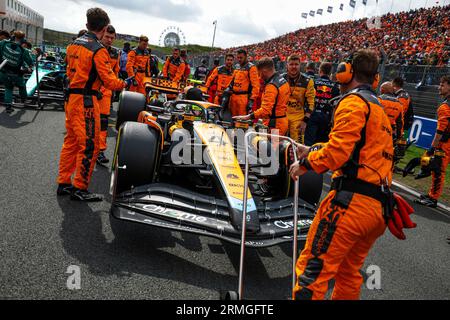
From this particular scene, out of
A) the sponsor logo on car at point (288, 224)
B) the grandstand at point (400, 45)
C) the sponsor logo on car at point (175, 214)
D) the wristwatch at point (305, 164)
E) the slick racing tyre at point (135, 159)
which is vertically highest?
the grandstand at point (400, 45)

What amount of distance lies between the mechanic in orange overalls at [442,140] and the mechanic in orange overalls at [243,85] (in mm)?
3313

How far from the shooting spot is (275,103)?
600 cm

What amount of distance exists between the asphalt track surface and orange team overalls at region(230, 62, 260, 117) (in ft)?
13.1

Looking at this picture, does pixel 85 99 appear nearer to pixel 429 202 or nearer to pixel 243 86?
pixel 243 86

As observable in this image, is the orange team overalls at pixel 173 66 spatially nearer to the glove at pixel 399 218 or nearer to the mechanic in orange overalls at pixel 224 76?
the mechanic in orange overalls at pixel 224 76

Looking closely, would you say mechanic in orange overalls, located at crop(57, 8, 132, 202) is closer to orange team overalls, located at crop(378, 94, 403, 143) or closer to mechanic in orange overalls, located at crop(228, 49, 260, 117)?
mechanic in orange overalls, located at crop(228, 49, 260, 117)

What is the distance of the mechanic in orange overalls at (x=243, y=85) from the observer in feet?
26.5

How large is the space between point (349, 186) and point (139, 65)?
26.8ft

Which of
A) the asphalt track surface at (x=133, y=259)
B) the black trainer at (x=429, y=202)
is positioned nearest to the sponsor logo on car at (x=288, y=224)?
the asphalt track surface at (x=133, y=259)

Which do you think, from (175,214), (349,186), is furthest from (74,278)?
(349,186)

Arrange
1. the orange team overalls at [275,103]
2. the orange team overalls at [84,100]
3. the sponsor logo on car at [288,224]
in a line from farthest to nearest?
the orange team overalls at [275,103] → the orange team overalls at [84,100] → the sponsor logo on car at [288,224]

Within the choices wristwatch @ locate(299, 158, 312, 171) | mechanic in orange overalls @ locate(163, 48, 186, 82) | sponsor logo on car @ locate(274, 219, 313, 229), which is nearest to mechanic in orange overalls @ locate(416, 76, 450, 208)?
sponsor logo on car @ locate(274, 219, 313, 229)

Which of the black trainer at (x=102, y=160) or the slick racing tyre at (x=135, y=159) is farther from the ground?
the slick racing tyre at (x=135, y=159)
